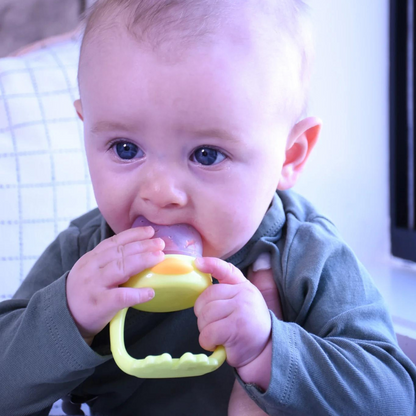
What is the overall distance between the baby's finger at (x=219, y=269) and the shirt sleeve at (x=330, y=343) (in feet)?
0.24

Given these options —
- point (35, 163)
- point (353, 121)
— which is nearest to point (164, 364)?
point (35, 163)

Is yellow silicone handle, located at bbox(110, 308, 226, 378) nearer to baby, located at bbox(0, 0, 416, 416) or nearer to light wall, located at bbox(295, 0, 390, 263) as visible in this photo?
baby, located at bbox(0, 0, 416, 416)

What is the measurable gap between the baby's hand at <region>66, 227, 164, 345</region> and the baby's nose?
0.12 feet

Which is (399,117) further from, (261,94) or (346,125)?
(261,94)

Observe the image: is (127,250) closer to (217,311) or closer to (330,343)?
(217,311)

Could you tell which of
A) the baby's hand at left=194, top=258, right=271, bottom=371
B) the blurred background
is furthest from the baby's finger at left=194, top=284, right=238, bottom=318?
the blurred background

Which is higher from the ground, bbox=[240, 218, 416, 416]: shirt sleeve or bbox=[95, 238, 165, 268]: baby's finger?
bbox=[95, 238, 165, 268]: baby's finger

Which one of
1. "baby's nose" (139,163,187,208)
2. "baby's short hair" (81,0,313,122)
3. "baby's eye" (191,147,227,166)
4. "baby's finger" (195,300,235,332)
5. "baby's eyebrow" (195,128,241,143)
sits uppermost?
"baby's short hair" (81,0,313,122)

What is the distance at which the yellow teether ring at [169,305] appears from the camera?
1.84ft

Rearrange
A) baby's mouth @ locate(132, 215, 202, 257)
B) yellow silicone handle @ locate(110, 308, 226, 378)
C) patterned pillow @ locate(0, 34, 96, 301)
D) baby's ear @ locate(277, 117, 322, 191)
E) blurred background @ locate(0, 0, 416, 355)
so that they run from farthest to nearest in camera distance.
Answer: blurred background @ locate(0, 0, 416, 355), patterned pillow @ locate(0, 34, 96, 301), baby's ear @ locate(277, 117, 322, 191), baby's mouth @ locate(132, 215, 202, 257), yellow silicone handle @ locate(110, 308, 226, 378)

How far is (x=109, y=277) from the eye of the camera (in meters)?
0.63

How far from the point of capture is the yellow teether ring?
1.84 ft

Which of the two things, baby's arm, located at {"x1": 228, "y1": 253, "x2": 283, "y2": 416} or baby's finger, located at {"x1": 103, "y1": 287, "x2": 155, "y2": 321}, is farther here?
baby's arm, located at {"x1": 228, "y1": 253, "x2": 283, "y2": 416}

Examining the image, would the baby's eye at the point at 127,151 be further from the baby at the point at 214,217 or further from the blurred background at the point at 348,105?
the blurred background at the point at 348,105
